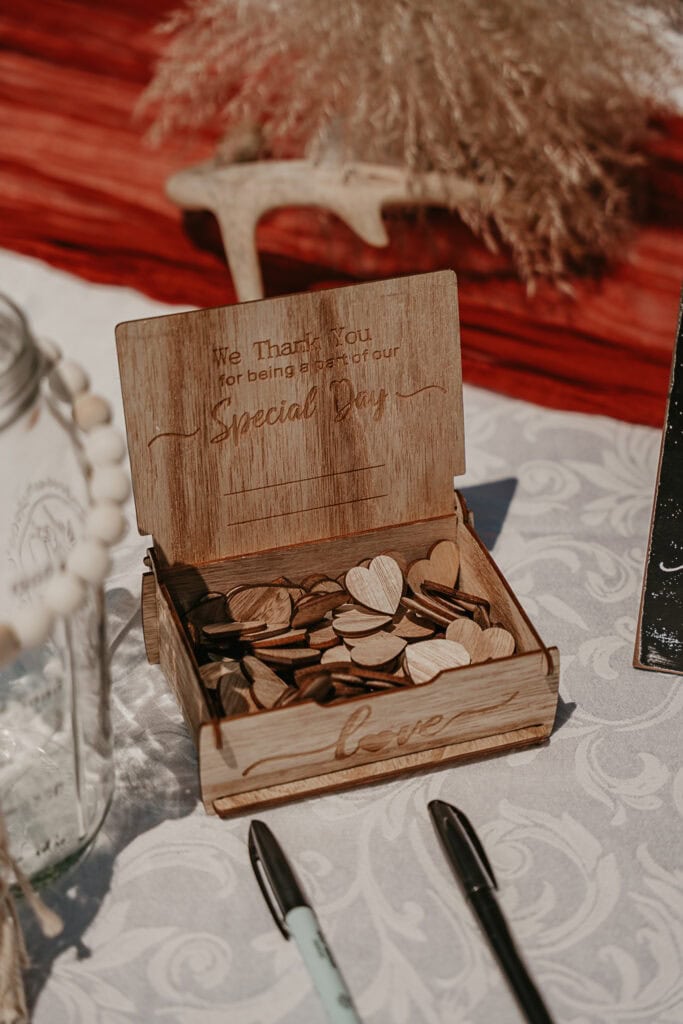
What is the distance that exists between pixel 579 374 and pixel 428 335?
287 mm

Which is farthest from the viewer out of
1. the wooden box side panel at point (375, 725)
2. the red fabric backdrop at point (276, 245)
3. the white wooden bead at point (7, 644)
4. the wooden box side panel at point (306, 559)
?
the red fabric backdrop at point (276, 245)

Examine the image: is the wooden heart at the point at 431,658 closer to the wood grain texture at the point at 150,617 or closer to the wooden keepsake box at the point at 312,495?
the wooden keepsake box at the point at 312,495

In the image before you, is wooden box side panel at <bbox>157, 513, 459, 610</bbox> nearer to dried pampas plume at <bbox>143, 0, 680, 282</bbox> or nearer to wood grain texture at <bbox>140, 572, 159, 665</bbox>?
wood grain texture at <bbox>140, 572, 159, 665</bbox>

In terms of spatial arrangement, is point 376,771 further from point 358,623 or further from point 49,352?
point 49,352

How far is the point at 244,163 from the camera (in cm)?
97

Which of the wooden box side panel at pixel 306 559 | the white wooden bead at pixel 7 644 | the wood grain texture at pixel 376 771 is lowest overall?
the wood grain texture at pixel 376 771

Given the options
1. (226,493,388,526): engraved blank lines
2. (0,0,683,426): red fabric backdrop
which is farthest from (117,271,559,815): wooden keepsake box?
(0,0,683,426): red fabric backdrop

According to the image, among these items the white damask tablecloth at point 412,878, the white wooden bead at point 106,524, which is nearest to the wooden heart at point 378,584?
the white damask tablecloth at point 412,878

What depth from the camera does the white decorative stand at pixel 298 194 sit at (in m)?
0.93

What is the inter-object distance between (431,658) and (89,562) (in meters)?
0.22

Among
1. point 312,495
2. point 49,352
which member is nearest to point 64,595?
point 49,352

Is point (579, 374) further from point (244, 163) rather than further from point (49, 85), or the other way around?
point (49, 85)

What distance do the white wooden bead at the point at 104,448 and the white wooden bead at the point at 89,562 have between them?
1.6 inches

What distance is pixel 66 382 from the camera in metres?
0.51
